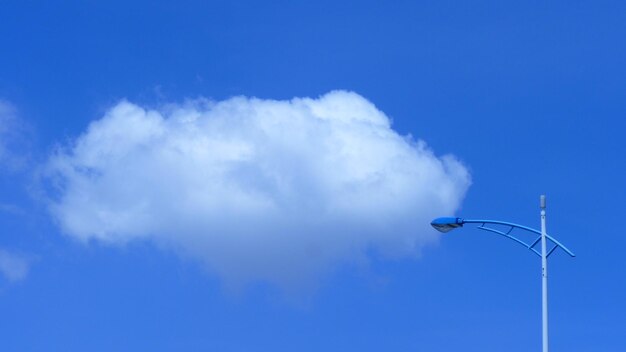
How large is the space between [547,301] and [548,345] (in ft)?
4.45

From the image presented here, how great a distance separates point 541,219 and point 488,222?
2.00m

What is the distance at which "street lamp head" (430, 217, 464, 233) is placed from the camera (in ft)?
197

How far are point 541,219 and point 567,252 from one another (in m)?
1.51

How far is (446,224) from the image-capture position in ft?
197

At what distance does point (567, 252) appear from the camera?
191 feet

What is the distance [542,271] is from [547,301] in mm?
927

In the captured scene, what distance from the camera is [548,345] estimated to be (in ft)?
192

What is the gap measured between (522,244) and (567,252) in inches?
78.4

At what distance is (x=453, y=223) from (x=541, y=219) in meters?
2.77

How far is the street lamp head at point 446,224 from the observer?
2360 inches

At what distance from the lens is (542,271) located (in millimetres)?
58812

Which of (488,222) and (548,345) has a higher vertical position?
(488,222)

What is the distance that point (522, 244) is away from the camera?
59.8m

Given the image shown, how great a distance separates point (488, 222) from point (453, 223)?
1.21m
